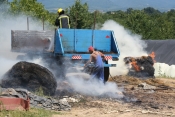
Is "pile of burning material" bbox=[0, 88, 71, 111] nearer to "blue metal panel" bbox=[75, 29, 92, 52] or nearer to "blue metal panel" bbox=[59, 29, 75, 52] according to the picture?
"blue metal panel" bbox=[59, 29, 75, 52]

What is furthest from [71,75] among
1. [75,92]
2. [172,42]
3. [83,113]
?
[172,42]

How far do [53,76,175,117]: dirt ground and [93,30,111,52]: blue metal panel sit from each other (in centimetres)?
171

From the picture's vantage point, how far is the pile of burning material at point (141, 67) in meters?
21.8

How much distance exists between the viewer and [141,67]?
2180 centimetres

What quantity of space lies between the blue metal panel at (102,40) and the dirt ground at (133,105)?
171 centimetres

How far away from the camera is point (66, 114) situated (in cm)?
1098

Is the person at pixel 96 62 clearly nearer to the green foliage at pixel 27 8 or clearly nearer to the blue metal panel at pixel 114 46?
the blue metal panel at pixel 114 46

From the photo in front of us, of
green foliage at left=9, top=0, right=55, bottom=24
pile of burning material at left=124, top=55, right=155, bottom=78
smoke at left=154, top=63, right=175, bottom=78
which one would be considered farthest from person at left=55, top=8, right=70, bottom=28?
green foliage at left=9, top=0, right=55, bottom=24

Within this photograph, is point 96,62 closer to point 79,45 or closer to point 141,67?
point 79,45

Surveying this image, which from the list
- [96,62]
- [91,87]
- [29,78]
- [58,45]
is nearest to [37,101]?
[29,78]

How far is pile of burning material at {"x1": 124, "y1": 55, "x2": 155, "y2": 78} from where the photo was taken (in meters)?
21.8

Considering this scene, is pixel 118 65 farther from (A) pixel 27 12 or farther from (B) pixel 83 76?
(A) pixel 27 12

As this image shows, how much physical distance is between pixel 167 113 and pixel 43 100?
3.21 m

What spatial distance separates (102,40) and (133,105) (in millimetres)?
4573
